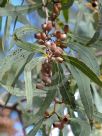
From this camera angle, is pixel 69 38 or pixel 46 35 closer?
pixel 46 35

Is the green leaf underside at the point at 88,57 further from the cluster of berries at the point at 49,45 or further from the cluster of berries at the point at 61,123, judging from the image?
the cluster of berries at the point at 61,123

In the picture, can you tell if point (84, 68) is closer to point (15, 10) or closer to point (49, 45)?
point (49, 45)

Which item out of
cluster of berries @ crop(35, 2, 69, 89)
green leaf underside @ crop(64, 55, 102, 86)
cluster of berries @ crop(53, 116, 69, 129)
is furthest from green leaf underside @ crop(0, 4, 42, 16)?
cluster of berries @ crop(53, 116, 69, 129)

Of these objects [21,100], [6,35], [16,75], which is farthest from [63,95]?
[21,100]

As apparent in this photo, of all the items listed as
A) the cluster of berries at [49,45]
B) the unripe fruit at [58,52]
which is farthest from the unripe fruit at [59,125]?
the unripe fruit at [58,52]

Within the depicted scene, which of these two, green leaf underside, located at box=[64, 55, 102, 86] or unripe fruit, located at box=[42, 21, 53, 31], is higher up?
unripe fruit, located at box=[42, 21, 53, 31]

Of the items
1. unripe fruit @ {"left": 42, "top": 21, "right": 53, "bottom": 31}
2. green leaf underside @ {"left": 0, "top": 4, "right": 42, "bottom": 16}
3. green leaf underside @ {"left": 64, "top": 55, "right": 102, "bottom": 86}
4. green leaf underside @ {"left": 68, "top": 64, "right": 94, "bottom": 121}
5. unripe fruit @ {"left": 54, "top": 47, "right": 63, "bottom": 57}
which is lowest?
green leaf underside @ {"left": 68, "top": 64, "right": 94, "bottom": 121}

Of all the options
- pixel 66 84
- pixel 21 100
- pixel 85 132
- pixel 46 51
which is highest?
pixel 46 51

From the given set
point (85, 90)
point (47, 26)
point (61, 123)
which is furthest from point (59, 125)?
point (47, 26)

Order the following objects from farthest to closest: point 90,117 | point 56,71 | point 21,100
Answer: point 21,100 → point 56,71 → point 90,117

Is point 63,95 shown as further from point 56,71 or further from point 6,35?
point 6,35

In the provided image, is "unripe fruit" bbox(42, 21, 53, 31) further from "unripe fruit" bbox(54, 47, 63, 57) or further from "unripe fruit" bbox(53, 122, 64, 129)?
"unripe fruit" bbox(53, 122, 64, 129)
